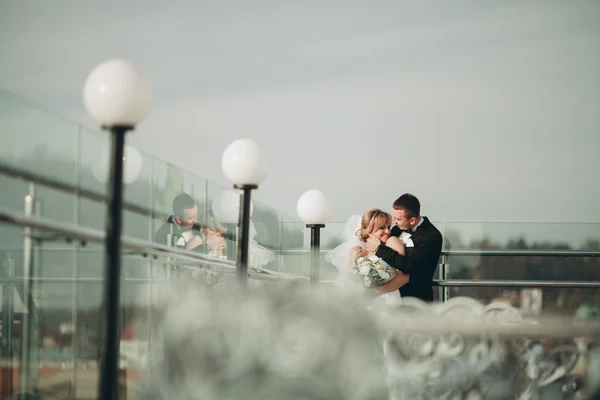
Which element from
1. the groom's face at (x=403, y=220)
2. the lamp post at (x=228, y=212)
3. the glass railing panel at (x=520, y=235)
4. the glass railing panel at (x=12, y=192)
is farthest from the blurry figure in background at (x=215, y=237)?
the glass railing panel at (x=520, y=235)

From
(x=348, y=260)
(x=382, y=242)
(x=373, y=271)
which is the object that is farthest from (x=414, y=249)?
(x=348, y=260)

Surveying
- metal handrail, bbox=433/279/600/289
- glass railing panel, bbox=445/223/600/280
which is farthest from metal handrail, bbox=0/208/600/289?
glass railing panel, bbox=445/223/600/280


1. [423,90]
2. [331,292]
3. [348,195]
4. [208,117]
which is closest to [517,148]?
[423,90]

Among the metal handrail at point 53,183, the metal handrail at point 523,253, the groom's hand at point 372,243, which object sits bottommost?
the groom's hand at point 372,243

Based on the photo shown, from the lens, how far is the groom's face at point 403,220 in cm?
681

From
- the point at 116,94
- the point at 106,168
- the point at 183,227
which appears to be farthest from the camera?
the point at 183,227

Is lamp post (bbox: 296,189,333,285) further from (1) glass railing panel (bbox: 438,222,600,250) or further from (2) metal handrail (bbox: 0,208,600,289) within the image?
(1) glass railing panel (bbox: 438,222,600,250)

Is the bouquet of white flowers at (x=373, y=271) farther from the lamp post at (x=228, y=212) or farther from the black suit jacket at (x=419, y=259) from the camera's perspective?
the lamp post at (x=228, y=212)

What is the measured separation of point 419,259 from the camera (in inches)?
263

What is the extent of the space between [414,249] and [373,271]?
385mm

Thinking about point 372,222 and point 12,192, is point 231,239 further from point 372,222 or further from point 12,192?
point 12,192

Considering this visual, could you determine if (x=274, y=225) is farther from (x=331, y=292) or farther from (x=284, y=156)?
(x=331, y=292)

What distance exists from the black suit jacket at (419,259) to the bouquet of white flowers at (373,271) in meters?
0.05

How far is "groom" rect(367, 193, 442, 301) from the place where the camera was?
6.62 metres
